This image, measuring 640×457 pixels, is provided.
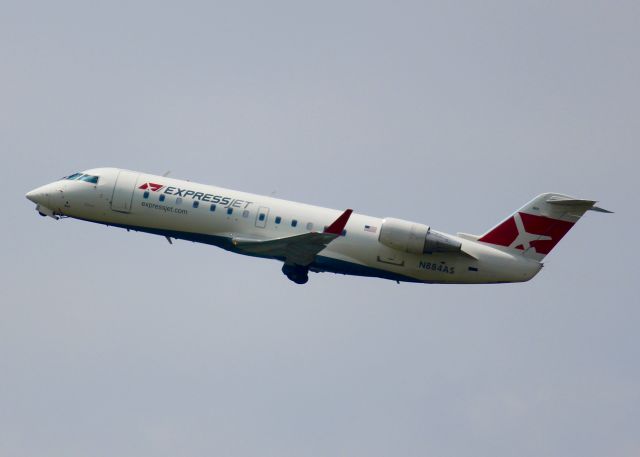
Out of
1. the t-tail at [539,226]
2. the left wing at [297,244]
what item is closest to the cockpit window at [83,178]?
the left wing at [297,244]

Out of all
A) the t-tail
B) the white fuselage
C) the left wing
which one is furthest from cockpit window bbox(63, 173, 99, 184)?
the t-tail

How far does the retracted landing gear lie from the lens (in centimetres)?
4116

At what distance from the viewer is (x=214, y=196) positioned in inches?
1635

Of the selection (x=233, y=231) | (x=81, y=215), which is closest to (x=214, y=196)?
→ (x=233, y=231)

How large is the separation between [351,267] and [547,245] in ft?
21.2

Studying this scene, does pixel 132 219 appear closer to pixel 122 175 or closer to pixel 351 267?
pixel 122 175

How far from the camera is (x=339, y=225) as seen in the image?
3894cm

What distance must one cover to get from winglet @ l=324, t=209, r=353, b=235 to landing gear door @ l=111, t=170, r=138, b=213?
7266mm

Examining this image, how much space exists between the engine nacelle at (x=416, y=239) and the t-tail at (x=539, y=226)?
2.06m

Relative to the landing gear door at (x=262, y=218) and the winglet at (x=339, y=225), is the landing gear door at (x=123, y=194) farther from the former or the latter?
the winglet at (x=339, y=225)

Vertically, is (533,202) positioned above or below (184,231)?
above

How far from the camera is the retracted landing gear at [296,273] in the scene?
135ft

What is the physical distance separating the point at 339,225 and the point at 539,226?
6.94 m

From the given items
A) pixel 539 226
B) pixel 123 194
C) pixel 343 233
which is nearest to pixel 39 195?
pixel 123 194
